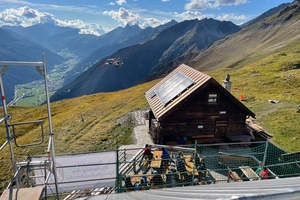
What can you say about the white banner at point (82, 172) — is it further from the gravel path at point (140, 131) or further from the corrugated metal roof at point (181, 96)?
the gravel path at point (140, 131)

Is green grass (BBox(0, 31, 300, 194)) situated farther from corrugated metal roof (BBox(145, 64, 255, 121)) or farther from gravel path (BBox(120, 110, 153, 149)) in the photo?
corrugated metal roof (BBox(145, 64, 255, 121))

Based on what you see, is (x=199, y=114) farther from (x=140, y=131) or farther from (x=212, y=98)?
(x=140, y=131)

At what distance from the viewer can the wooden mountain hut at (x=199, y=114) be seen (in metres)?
24.6

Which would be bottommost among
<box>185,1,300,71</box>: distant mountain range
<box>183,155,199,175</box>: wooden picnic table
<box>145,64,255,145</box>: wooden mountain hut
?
<box>183,155,199,175</box>: wooden picnic table

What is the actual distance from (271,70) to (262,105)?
33425 mm

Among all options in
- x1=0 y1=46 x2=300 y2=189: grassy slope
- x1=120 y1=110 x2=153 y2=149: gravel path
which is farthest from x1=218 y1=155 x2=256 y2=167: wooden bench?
x1=120 y1=110 x2=153 y2=149: gravel path

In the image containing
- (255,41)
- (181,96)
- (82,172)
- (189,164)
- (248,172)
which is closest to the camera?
(82,172)

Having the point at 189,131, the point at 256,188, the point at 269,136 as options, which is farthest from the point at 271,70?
the point at 256,188

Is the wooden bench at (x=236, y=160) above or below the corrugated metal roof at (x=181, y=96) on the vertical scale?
below

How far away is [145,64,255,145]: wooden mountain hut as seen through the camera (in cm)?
2459

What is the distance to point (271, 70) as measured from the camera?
66875mm

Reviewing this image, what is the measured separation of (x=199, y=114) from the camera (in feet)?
83.4

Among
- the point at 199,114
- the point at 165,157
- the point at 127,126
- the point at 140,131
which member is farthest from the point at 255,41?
the point at 165,157

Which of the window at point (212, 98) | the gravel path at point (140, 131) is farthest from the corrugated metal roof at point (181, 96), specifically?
the gravel path at point (140, 131)
